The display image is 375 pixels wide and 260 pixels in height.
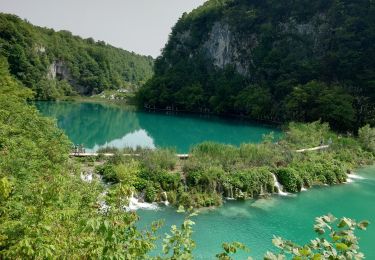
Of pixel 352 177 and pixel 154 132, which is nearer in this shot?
pixel 352 177

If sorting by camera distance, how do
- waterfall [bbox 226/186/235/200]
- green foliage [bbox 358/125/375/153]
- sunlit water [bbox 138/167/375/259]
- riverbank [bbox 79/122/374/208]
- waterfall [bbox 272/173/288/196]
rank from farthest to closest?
1. green foliage [bbox 358/125/375/153]
2. waterfall [bbox 272/173/288/196]
3. waterfall [bbox 226/186/235/200]
4. riverbank [bbox 79/122/374/208]
5. sunlit water [bbox 138/167/375/259]

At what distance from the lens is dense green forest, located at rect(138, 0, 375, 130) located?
5200cm

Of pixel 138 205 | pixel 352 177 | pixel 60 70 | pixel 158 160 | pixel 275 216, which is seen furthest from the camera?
pixel 60 70

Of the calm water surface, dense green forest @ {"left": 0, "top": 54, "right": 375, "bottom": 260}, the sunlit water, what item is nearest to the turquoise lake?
the sunlit water

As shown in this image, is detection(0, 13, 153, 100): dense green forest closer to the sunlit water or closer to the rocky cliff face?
the rocky cliff face

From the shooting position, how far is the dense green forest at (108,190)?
5.09 metres

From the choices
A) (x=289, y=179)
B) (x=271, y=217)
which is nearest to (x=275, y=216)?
(x=271, y=217)

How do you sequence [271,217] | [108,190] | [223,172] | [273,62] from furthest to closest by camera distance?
1. [273,62]
2. [223,172]
3. [271,217]
4. [108,190]

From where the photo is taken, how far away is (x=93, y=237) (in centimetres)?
595

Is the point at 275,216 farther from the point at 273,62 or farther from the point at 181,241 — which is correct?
the point at 273,62

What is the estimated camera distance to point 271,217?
1917cm

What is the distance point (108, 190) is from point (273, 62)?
66097 mm

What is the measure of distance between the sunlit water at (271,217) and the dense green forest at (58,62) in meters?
87.2

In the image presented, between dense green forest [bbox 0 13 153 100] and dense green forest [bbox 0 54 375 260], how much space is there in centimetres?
6894
